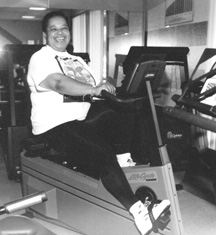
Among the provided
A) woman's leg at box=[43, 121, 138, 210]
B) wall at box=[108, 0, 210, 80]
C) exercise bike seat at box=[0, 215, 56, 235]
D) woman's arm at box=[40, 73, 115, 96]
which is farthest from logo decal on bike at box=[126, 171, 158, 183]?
wall at box=[108, 0, 210, 80]

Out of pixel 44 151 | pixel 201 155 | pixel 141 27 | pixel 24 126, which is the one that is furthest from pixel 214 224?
pixel 141 27

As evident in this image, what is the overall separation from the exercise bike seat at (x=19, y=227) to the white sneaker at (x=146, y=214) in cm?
115

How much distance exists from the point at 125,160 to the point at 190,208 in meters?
0.93

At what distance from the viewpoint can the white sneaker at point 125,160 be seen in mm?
2650

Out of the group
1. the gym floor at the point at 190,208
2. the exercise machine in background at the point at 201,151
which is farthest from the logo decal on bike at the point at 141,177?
the gym floor at the point at 190,208

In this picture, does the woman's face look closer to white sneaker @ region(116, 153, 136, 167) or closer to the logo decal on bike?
white sneaker @ region(116, 153, 136, 167)

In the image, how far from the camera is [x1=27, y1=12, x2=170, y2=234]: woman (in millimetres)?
2373

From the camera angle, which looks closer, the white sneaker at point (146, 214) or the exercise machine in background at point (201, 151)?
the white sneaker at point (146, 214)

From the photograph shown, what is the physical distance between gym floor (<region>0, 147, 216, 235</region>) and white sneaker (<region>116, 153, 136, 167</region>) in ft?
2.02

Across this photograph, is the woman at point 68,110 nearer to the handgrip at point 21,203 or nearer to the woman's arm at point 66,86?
the woman's arm at point 66,86

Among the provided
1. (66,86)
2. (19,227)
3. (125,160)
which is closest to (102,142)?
(125,160)

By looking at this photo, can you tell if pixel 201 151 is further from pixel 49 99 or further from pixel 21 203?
pixel 21 203

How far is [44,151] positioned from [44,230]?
172 centimetres

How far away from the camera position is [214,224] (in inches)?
115
